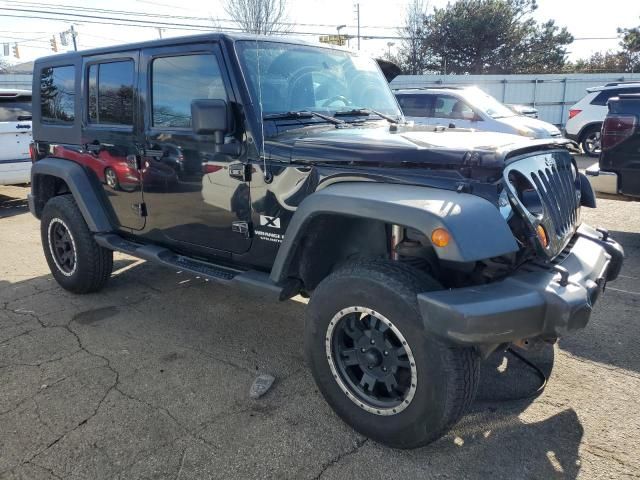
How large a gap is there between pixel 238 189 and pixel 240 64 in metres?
0.77

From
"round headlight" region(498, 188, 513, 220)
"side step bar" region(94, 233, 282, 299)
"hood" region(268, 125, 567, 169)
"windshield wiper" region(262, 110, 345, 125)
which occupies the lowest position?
"side step bar" region(94, 233, 282, 299)

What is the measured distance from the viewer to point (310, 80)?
3.43 m

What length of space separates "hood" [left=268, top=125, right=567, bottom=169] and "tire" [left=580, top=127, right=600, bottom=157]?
1226 cm

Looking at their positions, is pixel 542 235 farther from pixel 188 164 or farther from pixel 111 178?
pixel 111 178

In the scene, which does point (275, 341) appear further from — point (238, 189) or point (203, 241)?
point (238, 189)

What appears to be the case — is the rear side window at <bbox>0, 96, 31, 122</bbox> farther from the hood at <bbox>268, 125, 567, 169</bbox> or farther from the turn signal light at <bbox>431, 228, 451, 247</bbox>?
the turn signal light at <bbox>431, 228, 451, 247</bbox>

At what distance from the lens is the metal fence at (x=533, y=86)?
66.2 feet

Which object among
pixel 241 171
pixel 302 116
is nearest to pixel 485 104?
pixel 302 116

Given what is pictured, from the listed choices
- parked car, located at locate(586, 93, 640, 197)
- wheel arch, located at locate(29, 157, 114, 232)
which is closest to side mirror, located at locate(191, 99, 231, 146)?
wheel arch, located at locate(29, 157, 114, 232)

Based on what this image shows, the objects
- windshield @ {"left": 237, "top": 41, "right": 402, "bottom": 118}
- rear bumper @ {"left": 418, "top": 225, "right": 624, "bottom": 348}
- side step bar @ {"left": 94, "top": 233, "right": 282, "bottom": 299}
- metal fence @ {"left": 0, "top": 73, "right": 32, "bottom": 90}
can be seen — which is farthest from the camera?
metal fence @ {"left": 0, "top": 73, "right": 32, "bottom": 90}

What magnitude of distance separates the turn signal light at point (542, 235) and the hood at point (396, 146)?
39 centimetres

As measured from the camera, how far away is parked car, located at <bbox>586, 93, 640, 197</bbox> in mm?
5512

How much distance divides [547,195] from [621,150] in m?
3.76

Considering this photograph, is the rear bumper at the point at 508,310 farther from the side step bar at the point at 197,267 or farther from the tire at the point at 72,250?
the tire at the point at 72,250
